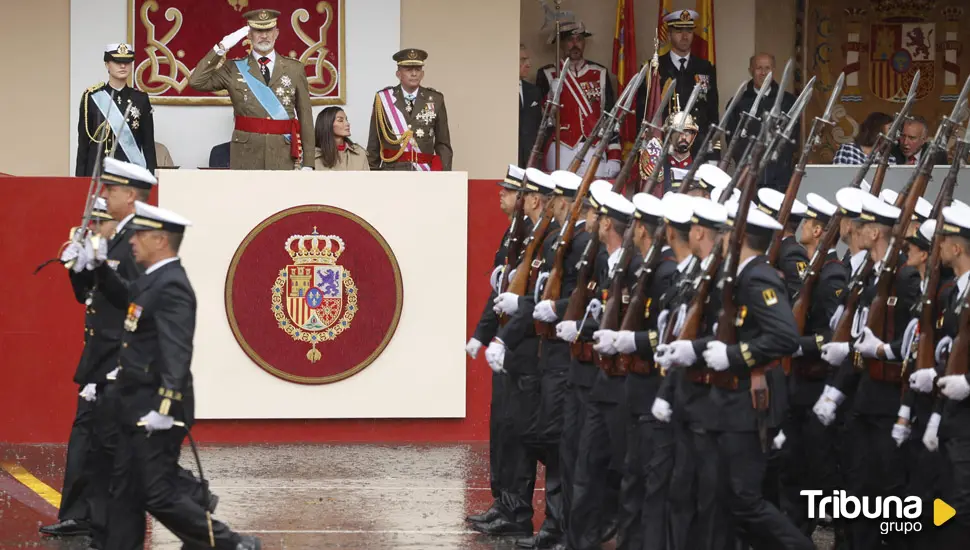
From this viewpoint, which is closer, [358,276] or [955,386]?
[955,386]

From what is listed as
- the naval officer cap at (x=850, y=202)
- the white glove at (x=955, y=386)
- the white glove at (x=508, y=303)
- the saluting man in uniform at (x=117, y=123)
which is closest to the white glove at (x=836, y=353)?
the naval officer cap at (x=850, y=202)

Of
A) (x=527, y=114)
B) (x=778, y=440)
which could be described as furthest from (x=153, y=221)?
(x=527, y=114)

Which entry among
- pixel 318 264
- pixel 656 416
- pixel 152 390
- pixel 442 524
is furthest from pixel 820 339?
pixel 318 264

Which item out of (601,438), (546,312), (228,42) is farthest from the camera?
(228,42)

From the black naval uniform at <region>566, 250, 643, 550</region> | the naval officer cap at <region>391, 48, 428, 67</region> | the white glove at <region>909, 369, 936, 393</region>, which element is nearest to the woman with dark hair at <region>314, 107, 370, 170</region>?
the naval officer cap at <region>391, 48, 428, 67</region>

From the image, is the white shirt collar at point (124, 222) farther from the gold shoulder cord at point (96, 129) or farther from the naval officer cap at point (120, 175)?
the gold shoulder cord at point (96, 129)

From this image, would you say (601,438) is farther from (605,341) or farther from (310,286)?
(310,286)

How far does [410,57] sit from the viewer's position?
40.3ft

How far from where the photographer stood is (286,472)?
10.2 metres

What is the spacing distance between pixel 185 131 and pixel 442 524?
596 cm

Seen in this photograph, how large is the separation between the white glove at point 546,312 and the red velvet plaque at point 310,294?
10.8 feet

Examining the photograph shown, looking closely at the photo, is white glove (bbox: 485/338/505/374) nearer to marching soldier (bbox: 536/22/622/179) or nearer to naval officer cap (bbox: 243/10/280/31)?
naval officer cap (bbox: 243/10/280/31)

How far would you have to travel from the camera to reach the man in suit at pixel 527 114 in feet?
45.9

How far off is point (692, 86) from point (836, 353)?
6.39 metres
